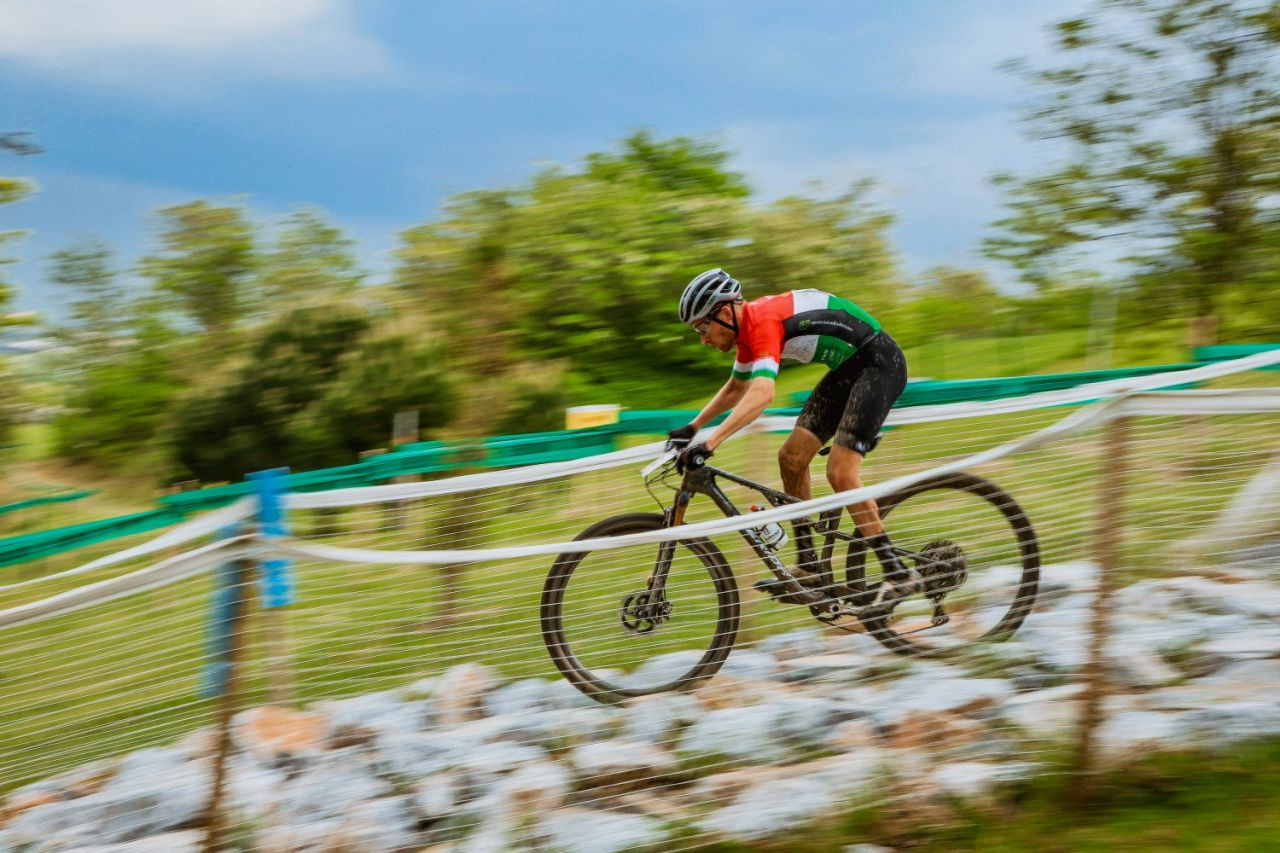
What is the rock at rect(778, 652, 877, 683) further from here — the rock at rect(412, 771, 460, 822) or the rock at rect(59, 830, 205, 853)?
the rock at rect(59, 830, 205, 853)

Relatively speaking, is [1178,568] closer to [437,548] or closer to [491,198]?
[437,548]

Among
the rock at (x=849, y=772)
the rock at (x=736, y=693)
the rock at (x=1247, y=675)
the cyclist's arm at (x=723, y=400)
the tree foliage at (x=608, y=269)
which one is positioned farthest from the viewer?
the tree foliage at (x=608, y=269)

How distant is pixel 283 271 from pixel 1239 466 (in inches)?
570

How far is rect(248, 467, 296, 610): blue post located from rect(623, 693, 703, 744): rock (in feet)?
4.67

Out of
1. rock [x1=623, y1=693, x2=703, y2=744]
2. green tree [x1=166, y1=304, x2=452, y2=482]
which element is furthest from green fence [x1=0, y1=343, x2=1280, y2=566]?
green tree [x1=166, y1=304, x2=452, y2=482]

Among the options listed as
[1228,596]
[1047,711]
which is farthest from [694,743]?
[1228,596]

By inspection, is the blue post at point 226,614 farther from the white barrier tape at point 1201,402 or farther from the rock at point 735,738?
the white barrier tape at point 1201,402

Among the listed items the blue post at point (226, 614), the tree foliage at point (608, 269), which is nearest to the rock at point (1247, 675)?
the blue post at point (226, 614)

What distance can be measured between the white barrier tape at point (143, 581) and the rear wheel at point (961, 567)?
8.66ft

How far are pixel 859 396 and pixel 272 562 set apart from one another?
2.71m

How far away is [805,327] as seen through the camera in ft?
16.8

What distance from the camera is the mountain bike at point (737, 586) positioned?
4.79 m

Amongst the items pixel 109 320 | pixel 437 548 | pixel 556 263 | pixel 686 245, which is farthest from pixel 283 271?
pixel 437 548

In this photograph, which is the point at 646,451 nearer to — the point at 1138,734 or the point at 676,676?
the point at 676,676
